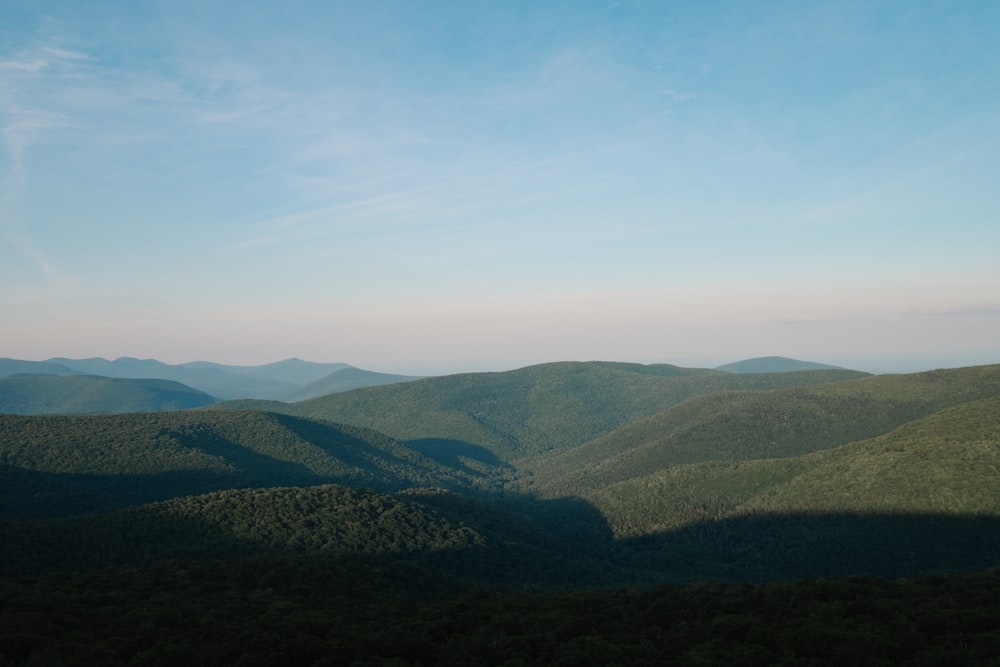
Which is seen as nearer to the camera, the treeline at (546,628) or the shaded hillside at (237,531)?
the treeline at (546,628)

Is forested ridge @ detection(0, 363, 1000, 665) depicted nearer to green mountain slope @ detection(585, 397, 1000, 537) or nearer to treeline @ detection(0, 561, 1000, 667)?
treeline @ detection(0, 561, 1000, 667)

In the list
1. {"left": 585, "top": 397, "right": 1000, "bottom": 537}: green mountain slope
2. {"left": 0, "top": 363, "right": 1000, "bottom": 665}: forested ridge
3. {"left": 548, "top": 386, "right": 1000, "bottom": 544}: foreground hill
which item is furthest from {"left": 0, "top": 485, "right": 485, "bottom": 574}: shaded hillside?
{"left": 585, "top": 397, "right": 1000, "bottom": 537}: green mountain slope

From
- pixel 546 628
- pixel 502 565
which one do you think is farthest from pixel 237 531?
pixel 546 628

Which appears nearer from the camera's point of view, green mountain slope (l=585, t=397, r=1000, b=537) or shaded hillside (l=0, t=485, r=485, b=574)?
shaded hillside (l=0, t=485, r=485, b=574)

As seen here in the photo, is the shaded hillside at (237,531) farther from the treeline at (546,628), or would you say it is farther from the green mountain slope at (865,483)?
the green mountain slope at (865,483)

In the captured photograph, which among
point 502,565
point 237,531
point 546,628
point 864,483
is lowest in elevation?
point 502,565

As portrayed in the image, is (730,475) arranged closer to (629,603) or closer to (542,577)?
(542,577)

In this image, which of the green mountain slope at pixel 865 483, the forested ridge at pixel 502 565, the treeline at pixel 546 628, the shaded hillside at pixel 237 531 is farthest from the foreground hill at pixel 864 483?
the treeline at pixel 546 628

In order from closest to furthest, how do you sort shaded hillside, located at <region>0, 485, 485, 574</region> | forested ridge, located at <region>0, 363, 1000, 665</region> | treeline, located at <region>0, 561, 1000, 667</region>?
treeline, located at <region>0, 561, 1000, 667</region>, forested ridge, located at <region>0, 363, 1000, 665</region>, shaded hillside, located at <region>0, 485, 485, 574</region>

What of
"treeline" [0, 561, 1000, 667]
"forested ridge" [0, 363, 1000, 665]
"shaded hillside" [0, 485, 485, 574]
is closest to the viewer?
"treeline" [0, 561, 1000, 667]

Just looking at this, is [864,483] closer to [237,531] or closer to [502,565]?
[502,565]
